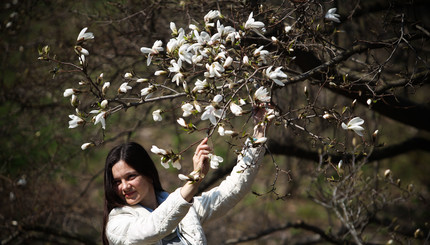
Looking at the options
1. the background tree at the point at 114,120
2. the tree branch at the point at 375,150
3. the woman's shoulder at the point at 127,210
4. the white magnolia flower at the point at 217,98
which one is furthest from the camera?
the tree branch at the point at 375,150

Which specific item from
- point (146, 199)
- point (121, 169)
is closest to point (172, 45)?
point (121, 169)

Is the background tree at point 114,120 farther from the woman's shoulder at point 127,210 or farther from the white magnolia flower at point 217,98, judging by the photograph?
the white magnolia flower at point 217,98

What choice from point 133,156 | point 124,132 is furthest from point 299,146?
point 133,156

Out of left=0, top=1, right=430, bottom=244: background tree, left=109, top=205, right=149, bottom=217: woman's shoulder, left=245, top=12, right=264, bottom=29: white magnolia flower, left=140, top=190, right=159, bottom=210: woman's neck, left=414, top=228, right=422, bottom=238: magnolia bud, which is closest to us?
left=245, top=12, right=264, bottom=29: white magnolia flower

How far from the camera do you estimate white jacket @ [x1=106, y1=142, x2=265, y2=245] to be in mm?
2455

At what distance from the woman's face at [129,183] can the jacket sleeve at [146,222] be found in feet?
0.21

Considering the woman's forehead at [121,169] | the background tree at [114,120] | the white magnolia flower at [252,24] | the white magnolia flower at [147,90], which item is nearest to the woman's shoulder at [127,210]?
the woman's forehead at [121,169]

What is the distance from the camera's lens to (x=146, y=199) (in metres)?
2.90

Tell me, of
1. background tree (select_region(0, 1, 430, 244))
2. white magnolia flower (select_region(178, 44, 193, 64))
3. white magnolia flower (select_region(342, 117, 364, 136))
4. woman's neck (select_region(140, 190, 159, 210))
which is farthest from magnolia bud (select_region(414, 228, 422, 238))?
white magnolia flower (select_region(178, 44, 193, 64))

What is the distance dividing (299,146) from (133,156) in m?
2.35

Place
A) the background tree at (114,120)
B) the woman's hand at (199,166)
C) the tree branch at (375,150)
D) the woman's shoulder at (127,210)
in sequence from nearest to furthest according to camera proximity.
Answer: the woman's hand at (199,166)
the woman's shoulder at (127,210)
the background tree at (114,120)
the tree branch at (375,150)

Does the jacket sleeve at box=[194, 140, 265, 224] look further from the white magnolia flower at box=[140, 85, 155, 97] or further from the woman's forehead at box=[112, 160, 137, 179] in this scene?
the white magnolia flower at box=[140, 85, 155, 97]

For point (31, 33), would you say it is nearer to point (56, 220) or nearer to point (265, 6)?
point (56, 220)

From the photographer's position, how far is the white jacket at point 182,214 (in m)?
2.46
